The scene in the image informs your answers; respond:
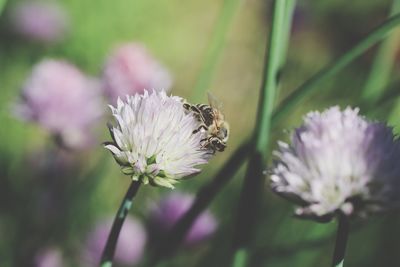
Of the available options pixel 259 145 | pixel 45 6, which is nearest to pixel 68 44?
pixel 45 6

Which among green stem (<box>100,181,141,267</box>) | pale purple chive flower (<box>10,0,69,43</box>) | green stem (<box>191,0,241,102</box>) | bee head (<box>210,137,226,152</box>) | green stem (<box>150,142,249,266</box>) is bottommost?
green stem (<box>100,181,141,267</box>)

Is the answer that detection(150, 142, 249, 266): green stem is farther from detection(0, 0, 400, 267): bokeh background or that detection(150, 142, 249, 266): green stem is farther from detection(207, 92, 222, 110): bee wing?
detection(0, 0, 400, 267): bokeh background

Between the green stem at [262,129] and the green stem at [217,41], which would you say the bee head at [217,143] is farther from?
the green stem at [217,41]

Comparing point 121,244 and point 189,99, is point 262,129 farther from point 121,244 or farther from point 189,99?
point 189,99

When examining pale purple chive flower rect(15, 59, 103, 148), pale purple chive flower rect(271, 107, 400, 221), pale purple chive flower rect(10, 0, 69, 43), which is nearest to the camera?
pale purple chive flower rect(271, 107, 400, 221)

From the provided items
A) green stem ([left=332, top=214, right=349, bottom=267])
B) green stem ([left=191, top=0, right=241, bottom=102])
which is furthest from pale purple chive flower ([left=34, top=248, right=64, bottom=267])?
green stem ([left=332, top=214, right=349, bottom=267])
